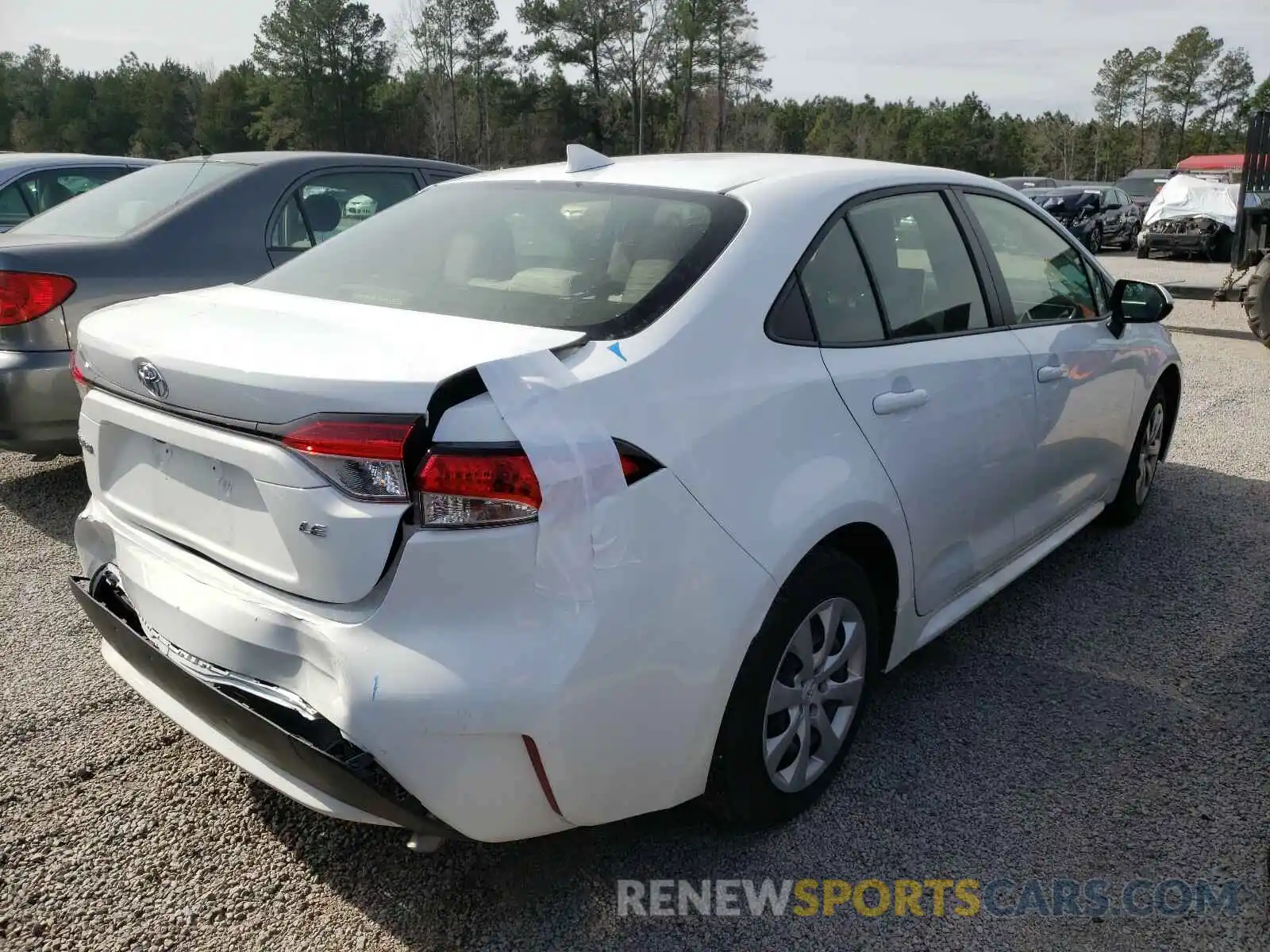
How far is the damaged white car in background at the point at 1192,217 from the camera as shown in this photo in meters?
18.1

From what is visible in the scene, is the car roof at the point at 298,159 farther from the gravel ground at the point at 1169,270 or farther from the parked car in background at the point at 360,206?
the gravel ground at the point at 1169,270

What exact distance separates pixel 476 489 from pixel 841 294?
4.08 ft

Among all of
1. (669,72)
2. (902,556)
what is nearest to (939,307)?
(902,556)

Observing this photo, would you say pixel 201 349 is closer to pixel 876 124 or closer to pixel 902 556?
pixel 902 556

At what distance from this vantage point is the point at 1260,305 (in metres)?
9.00

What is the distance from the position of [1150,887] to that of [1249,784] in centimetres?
62

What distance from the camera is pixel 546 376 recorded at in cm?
192

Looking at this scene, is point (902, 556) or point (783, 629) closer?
point (783, 629)

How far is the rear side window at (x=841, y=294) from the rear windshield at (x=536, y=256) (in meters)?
0.26

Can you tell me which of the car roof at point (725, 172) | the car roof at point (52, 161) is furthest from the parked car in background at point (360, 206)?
the car roof at point (725, 172)

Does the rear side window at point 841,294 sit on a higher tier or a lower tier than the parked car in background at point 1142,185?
lower

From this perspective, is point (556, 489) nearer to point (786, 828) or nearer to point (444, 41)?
point (786, 828)

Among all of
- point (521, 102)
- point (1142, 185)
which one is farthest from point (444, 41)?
point (1142, 185)

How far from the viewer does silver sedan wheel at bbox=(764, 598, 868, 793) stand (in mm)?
2422
